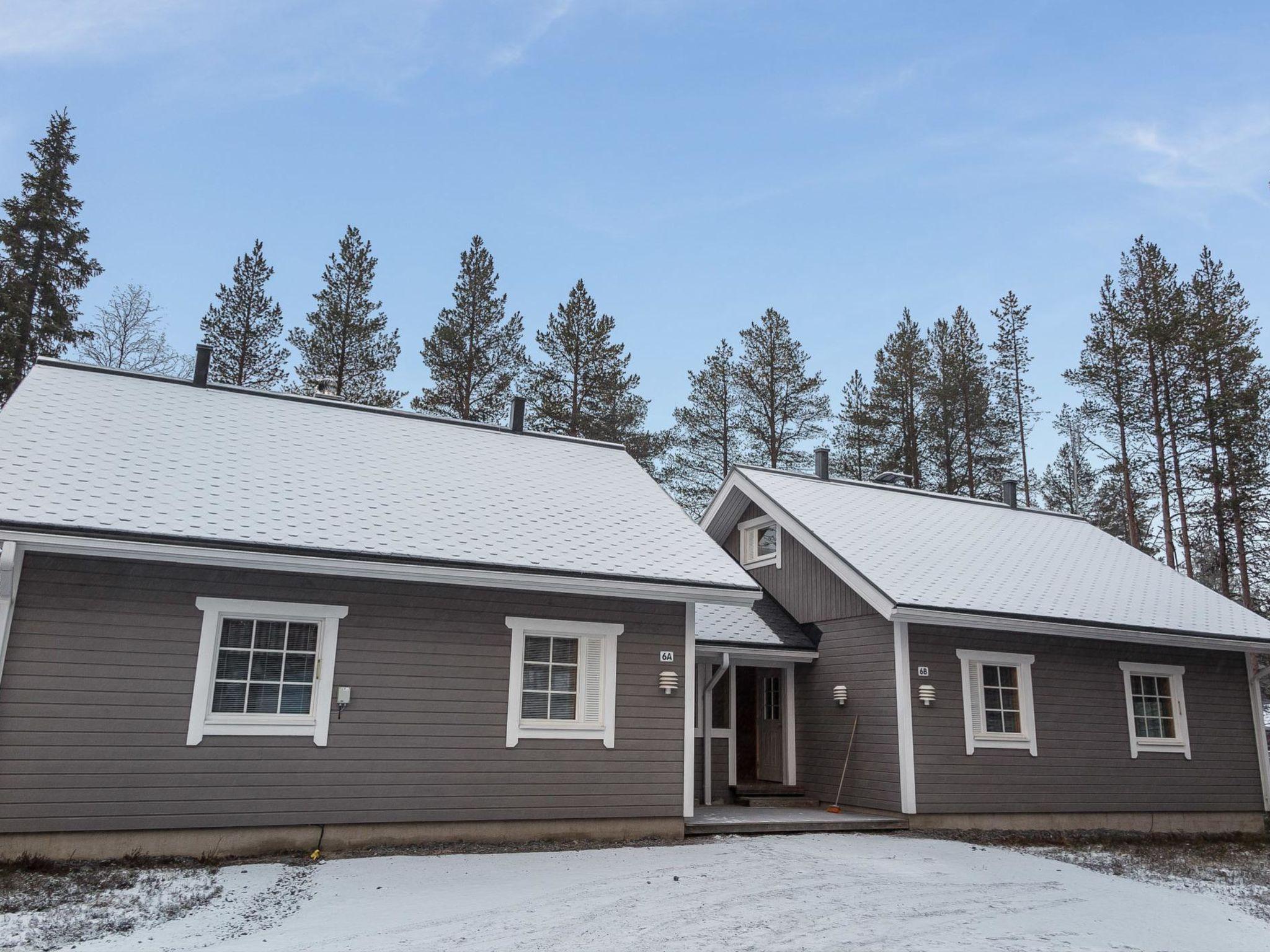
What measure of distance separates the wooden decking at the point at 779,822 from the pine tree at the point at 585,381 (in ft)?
43.2

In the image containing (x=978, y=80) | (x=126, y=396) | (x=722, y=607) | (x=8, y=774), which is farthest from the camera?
(x=978, y=80)

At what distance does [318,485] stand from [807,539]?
6477mm

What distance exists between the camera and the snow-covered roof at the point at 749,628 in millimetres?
11414

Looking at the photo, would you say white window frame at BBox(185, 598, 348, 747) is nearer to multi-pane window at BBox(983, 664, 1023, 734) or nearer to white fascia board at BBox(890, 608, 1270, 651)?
white fascia board at BBox(890, 608, 1270, 651)

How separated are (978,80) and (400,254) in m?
13.4

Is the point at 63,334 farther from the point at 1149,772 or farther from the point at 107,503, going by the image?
the point at 1149,772

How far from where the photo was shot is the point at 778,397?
24203 millimetres

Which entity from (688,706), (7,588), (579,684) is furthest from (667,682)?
(7,588)

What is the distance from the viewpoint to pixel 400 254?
21.6m

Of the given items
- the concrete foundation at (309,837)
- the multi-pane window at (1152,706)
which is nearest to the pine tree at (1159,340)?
the multi-pane window at (1152,706)

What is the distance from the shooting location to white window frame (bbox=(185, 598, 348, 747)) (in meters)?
7.52

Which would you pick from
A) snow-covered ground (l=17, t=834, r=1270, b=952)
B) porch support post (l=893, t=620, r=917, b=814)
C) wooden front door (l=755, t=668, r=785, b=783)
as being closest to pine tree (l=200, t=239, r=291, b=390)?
wooden front door (l=755, t=668, r=785, b=783)

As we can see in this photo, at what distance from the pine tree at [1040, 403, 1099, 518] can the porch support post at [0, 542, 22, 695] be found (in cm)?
2857

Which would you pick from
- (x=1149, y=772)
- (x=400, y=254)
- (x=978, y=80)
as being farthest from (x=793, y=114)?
(x=1149, y=772)
